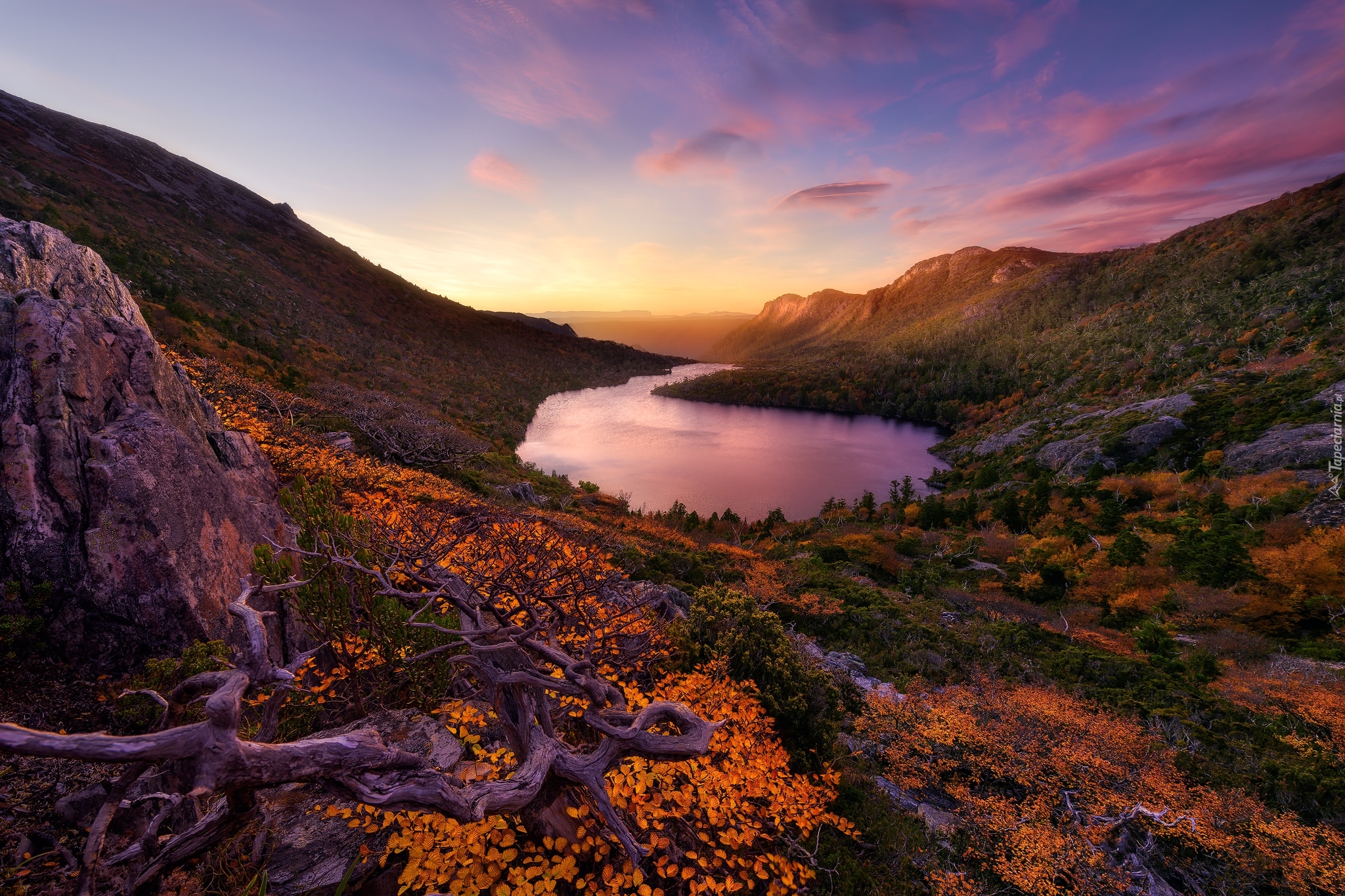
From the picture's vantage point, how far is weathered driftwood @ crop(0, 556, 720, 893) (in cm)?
311

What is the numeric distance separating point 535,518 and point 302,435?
36.1ft

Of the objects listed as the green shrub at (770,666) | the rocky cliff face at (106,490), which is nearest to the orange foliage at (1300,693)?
the green shrub at (770,666)

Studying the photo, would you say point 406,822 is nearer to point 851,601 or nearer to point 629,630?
point 629,630

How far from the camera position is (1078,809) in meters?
10.9

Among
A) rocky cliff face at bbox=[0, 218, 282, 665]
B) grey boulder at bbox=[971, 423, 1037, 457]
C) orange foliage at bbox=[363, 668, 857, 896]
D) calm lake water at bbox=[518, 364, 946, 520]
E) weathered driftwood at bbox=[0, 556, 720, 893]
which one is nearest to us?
weathered driftwood at bbox=[0, 556, 720, 893]

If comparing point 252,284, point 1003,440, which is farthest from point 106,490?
point 1003,440

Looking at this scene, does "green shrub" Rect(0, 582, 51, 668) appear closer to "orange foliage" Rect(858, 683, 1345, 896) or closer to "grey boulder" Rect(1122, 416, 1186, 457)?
"orange foliage" Rect(858, 683, 1345, 896)

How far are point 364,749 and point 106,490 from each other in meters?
7.73

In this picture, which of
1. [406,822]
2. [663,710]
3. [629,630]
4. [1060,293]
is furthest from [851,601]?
[1060,293]

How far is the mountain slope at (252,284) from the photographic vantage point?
3831cm

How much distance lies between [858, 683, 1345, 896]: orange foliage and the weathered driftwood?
8.08 meters

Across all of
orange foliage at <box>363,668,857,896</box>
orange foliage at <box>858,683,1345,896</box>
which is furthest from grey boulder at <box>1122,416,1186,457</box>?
orange foliage at <box>363,668,857,896</box>

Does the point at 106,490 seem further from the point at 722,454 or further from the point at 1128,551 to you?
the point at 722,454

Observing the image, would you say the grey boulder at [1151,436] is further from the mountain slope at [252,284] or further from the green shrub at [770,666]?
the mountain slope at [252,284]
